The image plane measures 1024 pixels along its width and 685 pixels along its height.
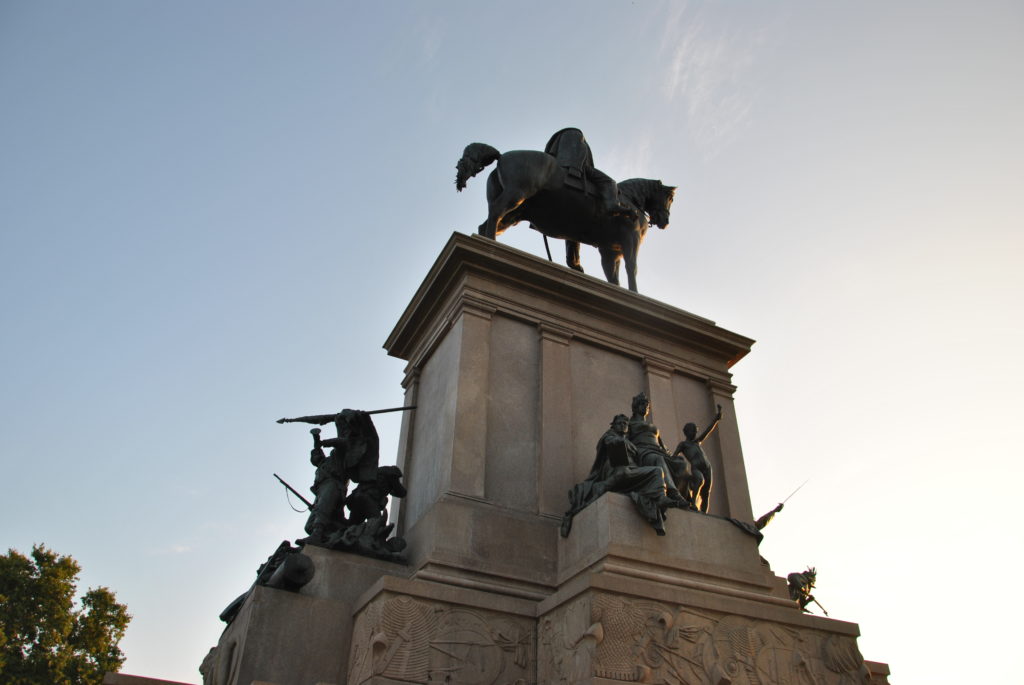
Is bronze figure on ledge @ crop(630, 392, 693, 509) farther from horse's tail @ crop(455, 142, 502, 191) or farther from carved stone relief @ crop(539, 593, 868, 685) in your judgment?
horse's tail @ crop(455, 142, 502, 191)

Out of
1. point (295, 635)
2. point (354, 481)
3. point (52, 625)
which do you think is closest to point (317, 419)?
point (354, 481)

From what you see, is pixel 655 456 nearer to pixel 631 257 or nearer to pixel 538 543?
pixel 538 543

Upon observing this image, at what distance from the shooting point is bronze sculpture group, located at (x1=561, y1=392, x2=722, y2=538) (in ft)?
32.4

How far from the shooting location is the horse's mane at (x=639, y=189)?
53.7 feet

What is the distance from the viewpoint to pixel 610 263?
53.2 ft

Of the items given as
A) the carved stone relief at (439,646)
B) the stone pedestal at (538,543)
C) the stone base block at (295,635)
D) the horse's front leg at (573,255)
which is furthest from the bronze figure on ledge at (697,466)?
the horse's front leg at (573,255)

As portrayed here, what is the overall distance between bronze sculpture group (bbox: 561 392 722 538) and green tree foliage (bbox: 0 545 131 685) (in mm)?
23299

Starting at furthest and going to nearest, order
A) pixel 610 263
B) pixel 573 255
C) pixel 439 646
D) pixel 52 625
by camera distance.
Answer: pixel 52 625 → pixel 573 255 → pixel 610 263 → pixel 439 646

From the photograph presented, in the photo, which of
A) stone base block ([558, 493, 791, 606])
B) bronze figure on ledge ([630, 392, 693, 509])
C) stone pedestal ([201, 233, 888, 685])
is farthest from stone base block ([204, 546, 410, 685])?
bronze figure on ledge ([630, 392, 693, 509])

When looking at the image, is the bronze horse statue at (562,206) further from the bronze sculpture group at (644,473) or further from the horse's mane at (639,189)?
the bronze sculpture group at (644,473)

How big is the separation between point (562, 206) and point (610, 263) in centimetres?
154

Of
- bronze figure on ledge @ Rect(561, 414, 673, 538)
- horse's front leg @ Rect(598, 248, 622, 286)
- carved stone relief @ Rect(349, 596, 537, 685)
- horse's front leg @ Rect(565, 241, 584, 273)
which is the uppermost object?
horse's front leg @ Rect(565, 241, 584, 273)

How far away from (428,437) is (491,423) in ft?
4.27

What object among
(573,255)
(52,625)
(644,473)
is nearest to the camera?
(644,473)
